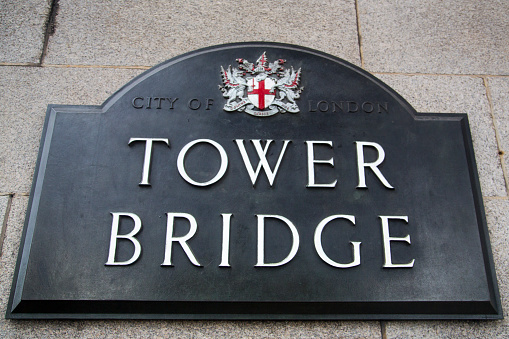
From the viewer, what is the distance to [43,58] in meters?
3.80

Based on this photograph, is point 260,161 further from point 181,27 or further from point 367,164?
point 181,27

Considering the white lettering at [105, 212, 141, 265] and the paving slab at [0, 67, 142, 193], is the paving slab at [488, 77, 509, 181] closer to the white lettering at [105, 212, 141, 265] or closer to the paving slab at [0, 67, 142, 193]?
the white lettering at [105, 212, 141, 265]

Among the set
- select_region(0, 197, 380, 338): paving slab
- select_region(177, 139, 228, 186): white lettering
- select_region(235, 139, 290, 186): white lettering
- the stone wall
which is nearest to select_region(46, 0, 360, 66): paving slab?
the stone wall

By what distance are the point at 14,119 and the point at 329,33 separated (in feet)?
8.79

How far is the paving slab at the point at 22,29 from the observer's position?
Answer: 3.80m

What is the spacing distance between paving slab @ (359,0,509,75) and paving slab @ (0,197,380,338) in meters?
2.11

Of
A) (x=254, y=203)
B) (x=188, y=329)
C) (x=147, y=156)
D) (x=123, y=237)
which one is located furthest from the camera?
(x=147, y=156)

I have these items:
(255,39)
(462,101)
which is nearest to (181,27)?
(255,39)

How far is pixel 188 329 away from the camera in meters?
2.95

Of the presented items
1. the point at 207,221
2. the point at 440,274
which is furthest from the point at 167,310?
the point at 440,274

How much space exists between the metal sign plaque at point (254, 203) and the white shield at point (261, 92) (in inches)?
0.5

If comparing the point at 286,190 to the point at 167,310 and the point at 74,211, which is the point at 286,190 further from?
the point at 74,211

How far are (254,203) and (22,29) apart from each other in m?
2.55

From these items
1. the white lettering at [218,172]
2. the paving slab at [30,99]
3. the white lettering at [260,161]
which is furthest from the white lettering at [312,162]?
the paving slab at [30,99]
